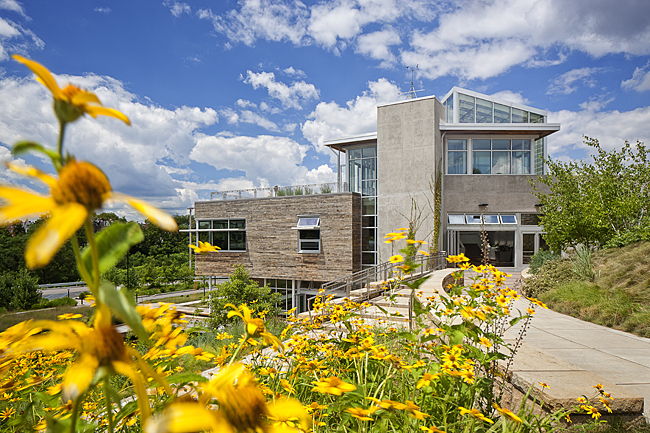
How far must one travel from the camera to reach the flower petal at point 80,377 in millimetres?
297

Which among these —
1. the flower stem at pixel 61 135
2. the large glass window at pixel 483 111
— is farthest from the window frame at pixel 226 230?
the flower stem at pixel 61 135

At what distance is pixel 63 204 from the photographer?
1.05ft

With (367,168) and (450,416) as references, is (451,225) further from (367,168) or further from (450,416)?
(450,416)

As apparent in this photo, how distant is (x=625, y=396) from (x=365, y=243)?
12770mm

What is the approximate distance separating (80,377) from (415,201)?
47.2 feet

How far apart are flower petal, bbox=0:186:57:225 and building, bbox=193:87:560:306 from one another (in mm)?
13494

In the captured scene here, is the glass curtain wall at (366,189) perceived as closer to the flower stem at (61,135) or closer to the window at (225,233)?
the window at (225,233)

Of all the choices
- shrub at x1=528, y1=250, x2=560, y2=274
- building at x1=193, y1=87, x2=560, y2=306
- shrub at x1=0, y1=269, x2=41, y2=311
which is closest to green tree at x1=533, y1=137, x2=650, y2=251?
shrub at x1=528, y1=250, x2=560, y2=274

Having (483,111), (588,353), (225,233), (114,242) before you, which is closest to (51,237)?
(114,242)

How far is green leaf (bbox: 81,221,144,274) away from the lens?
40 centimetres

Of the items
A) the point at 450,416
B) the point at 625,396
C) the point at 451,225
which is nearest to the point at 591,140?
the point at 451,225

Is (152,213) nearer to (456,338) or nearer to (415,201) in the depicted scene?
(456,338)

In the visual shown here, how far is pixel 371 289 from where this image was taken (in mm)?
7980

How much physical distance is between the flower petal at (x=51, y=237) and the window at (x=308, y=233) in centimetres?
1404
